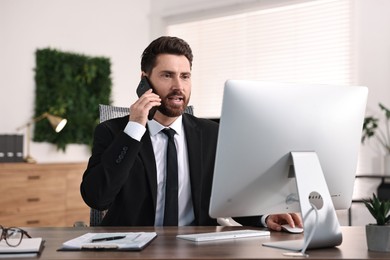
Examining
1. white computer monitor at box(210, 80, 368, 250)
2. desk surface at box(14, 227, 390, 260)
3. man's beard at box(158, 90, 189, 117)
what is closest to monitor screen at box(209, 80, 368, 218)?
white computer monitor at box(210, 80, 368, 250)

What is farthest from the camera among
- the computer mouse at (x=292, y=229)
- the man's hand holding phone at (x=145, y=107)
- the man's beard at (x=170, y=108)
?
the man's beard at (x=170, y=108)

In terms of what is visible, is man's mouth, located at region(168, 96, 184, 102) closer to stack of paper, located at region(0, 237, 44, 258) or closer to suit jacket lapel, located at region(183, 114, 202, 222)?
suit jacket lapel, located at region(183, 114, 202, 222)

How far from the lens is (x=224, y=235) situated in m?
1.67

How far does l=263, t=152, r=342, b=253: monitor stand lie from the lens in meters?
1.48

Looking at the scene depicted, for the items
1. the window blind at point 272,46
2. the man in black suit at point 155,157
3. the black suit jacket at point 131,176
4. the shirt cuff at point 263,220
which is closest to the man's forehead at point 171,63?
the man in black suit at point 155,157

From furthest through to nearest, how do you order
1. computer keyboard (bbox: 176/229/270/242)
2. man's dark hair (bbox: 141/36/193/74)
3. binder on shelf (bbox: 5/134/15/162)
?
binder on shelf (bbox: 5/134/15/162), man's dark hair (bbox: 141/36/193/74), computer keyboard (bbox: 176/229/270/242)

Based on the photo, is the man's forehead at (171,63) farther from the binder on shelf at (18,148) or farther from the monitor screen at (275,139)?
the binder on shelf at (18,148)

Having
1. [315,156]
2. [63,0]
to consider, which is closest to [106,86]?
[63,0]

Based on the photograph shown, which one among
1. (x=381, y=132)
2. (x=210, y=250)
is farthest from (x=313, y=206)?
(x=381, y=132)

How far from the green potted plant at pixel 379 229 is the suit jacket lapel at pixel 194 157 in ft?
2.66

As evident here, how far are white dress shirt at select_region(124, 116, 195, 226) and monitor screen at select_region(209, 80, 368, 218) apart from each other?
2.12 feet

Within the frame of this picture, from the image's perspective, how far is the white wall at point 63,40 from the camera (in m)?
5.22

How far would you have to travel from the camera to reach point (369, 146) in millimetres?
4984

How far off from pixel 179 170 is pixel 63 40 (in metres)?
3.79
